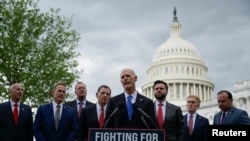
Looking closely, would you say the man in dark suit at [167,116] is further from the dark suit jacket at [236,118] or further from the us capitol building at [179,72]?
the us capitol building at [179,72]

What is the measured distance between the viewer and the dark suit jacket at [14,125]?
12.0 metres

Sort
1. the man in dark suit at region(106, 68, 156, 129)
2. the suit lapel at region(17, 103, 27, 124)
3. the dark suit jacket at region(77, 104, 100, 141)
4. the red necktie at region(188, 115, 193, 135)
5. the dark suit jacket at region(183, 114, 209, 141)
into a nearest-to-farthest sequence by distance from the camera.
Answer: the man in dark suit at region(106, 68, 156, 129), the dark suit jacket at region(77, 104, 100, 141), the suit lapel at region(17, 103, 27, 124), the dark suit jacket at region(183, 114, 209, 141), the red necktie at region(188, 115, 193, 135)

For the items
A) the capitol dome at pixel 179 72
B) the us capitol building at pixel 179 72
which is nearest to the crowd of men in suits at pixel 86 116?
the us capitol building at pixel 179 72

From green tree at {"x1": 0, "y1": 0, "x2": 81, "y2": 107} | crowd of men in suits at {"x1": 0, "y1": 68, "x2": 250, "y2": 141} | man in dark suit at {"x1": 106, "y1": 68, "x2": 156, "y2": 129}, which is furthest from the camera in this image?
green tree at {"x1": 0, "y1": 0, "x2": 81, "y2": 107}

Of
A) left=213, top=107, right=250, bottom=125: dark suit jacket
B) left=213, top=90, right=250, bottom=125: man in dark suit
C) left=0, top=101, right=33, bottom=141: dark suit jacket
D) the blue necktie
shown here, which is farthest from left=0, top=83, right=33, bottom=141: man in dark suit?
left=213, top=107, right=250, bottom=125: dark suit jacket

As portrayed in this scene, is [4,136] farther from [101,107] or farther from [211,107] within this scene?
[211,107]

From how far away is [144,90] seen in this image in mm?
138250

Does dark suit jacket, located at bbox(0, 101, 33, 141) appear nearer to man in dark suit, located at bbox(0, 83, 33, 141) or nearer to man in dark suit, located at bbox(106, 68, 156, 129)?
man in dark suit, located at bbox(0, 83, 33, 141)

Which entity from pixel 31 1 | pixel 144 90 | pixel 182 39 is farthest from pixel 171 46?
pixel 31 1

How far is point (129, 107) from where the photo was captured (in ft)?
26.2

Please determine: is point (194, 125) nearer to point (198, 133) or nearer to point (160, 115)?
point (198, 133)

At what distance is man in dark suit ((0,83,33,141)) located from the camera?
39.5 ft

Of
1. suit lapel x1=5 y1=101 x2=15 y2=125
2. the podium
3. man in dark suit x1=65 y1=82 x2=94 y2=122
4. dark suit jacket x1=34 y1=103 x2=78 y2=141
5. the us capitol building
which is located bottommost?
the podium

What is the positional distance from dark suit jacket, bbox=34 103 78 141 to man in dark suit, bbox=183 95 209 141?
3149 mm
